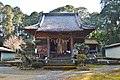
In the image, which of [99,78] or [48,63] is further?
[48,63]

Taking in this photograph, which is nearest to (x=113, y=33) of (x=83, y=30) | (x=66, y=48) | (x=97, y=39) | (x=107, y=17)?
(x=107, y=17)

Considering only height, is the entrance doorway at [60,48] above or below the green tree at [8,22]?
below

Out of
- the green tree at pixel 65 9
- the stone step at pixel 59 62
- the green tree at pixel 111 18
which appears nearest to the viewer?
the stone step at pixel 59 62

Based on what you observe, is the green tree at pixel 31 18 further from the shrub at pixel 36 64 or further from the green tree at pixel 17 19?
the shrub at pixel 36 64

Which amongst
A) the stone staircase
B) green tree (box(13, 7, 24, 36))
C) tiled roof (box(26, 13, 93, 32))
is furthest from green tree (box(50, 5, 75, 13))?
the stone staircase

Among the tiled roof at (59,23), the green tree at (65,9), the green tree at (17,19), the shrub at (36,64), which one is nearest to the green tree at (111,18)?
the tiled roof at (59,23)

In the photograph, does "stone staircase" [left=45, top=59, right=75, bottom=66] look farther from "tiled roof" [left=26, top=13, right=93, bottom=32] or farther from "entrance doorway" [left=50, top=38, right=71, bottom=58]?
"tiled roof" [left=26, top=13, right=93, bottom=32]

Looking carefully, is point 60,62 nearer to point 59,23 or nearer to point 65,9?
point 59,23

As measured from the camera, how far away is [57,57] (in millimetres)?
24562

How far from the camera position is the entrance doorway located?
24.9 meters

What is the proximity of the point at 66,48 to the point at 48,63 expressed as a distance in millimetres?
5603

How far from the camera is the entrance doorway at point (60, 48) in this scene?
24875 mm

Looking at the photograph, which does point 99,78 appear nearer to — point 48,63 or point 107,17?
point 48,63

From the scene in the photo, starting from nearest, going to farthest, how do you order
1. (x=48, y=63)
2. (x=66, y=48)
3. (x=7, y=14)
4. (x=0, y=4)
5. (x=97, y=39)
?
(x=48, y=63) < (x=66, y=48) < (x=97, y=39) < (x=7, y=14) < (x=0, y=4)
